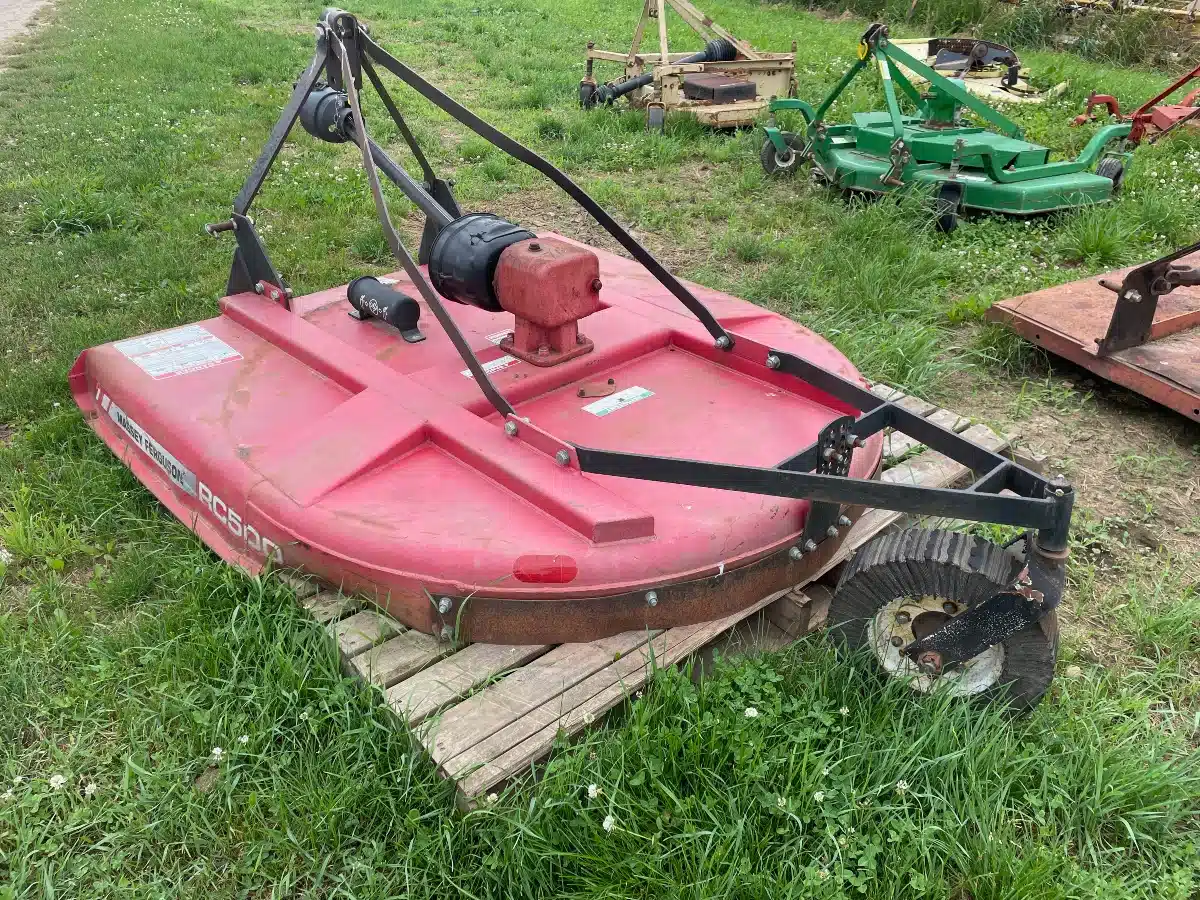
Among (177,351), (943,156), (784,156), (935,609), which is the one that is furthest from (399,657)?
(784,156)

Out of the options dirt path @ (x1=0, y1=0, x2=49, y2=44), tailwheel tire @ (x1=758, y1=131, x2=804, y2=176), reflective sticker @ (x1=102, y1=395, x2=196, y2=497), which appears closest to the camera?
reflective sticker @ (x1=102, y1=395, x2=196, y2=497)

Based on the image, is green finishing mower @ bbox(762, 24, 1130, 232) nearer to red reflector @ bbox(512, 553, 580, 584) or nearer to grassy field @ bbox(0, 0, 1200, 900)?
grassy field @ bbox(0, 0, 1200, 900)

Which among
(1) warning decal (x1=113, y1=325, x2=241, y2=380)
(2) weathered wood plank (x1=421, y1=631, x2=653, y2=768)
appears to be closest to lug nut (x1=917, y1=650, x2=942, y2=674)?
(2) weathered wood plank (x1=421, y1=631, x2=653, y2=768)

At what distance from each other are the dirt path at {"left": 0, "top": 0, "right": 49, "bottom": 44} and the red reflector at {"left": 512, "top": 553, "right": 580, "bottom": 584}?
10728 mm

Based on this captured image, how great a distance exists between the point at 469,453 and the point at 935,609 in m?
1.09

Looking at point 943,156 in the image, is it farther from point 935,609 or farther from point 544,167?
point 935,609

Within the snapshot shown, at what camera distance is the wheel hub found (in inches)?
76.4

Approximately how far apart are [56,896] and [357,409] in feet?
3.85

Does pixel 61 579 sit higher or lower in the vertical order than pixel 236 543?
lower

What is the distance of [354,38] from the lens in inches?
104

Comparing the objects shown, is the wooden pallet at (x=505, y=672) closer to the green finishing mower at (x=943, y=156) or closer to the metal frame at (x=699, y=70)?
the green finishing mower at (x=943, y=156)

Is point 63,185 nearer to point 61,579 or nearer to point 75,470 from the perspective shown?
point 75,470

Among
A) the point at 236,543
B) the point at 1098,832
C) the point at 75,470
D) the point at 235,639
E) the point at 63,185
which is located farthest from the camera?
the point at 63,185

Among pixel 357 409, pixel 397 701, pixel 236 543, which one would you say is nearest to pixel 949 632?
pixel 397 701
